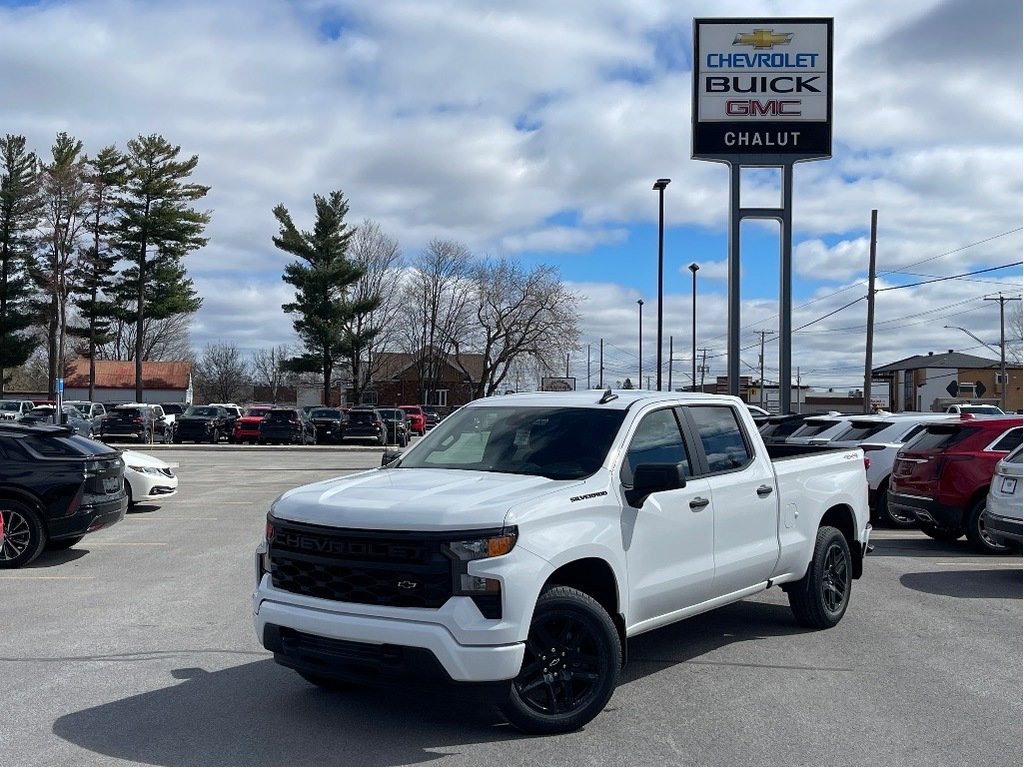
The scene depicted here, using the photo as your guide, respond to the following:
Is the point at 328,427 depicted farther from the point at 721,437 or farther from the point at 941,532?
the point at 721,437

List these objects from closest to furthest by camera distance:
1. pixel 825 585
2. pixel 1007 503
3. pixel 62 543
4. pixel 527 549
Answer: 1. pixel 527 549
2. pixel 825 585
3. pixel 1007 503
4. pixel 62 543

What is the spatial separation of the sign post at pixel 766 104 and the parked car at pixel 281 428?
70.3 ft

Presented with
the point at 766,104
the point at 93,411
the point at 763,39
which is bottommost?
the point at 93,411

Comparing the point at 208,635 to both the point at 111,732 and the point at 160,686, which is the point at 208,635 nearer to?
the point at 160,686

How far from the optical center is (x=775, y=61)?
27625 millimetres

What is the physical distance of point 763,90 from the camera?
27.8m

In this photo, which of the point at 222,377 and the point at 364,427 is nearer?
the point at 364,427

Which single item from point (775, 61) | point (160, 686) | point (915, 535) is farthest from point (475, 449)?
point (775, 61)

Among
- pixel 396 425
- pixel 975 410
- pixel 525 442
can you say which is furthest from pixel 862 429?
pixel 396 425

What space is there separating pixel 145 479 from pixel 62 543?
399 cm

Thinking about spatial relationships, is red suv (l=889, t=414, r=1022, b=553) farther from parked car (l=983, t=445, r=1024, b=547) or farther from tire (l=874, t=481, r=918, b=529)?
tire (l=874, t=481, r=918, b=529)

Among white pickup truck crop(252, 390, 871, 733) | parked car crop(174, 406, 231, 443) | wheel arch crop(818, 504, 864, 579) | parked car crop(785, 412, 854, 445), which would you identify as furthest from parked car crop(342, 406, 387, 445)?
white pickup truck crop(252, 390, 871, 733)

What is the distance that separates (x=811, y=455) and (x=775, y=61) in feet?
71.5

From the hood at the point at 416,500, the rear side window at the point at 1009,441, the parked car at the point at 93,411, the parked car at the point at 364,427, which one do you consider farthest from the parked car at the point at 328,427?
the hood at the point at 416,500
